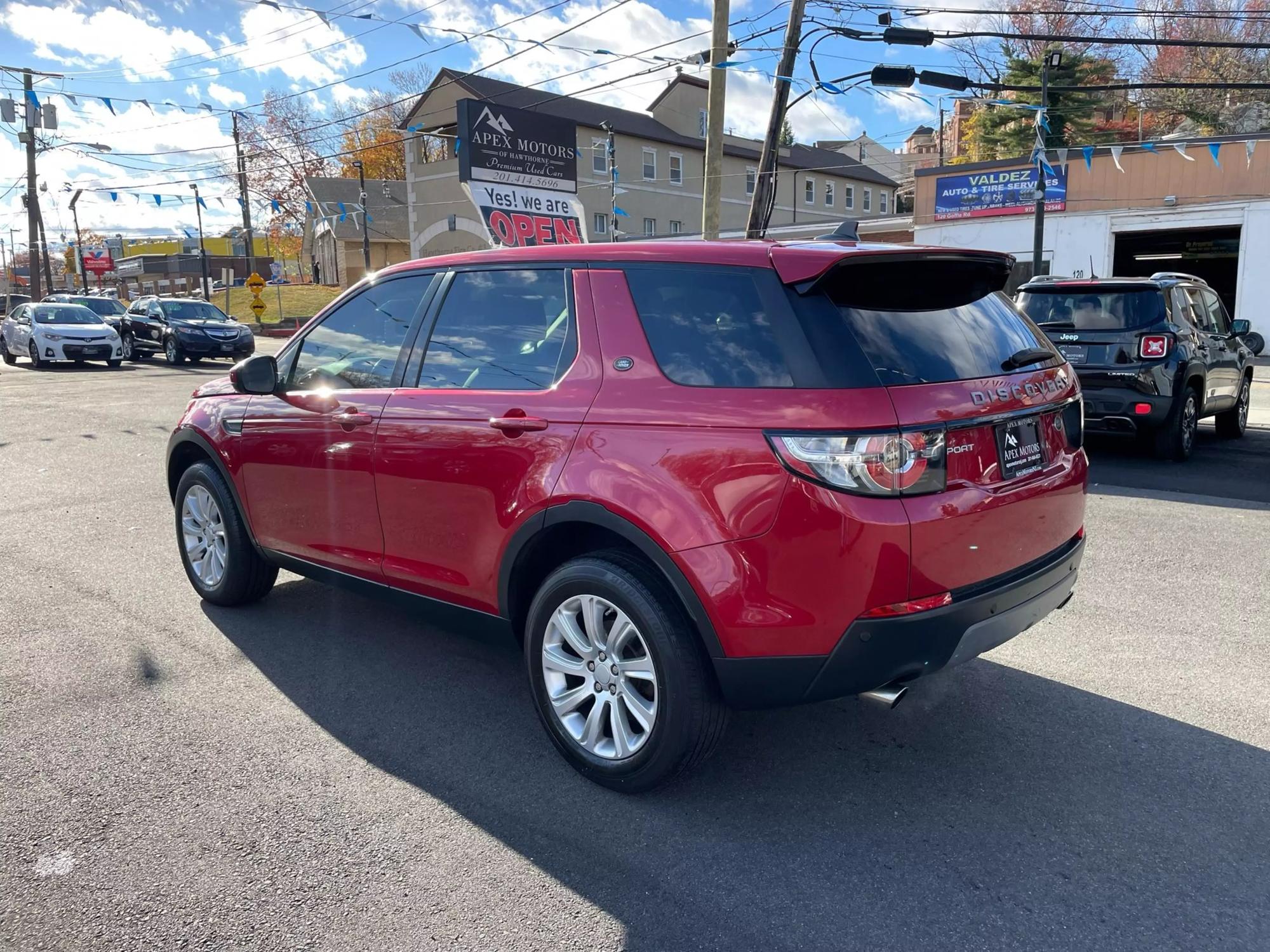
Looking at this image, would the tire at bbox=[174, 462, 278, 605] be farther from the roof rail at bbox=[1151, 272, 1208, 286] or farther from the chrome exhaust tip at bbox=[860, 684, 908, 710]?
the roof rail at bbox=[1151, 272, 1208, 286]

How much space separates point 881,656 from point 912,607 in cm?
17

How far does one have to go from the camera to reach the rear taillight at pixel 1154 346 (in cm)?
877

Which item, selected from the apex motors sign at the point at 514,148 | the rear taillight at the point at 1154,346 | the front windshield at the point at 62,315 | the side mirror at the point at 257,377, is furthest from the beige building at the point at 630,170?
the side mirror at the point at 257,377

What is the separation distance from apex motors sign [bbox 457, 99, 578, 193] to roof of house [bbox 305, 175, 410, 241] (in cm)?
3201

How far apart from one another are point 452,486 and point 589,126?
132 ft

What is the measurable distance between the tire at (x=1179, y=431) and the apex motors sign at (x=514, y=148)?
1392 cm

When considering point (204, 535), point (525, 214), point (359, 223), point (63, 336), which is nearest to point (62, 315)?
point (63, 336)

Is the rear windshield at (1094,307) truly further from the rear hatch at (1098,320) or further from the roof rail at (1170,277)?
the roof rail at (1170,277)

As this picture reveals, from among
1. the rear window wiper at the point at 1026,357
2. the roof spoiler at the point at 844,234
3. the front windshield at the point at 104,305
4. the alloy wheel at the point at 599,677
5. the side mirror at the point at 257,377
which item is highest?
the front windshield at the point at 104,305

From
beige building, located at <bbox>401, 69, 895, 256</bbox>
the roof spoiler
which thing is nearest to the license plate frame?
the roof spoiler

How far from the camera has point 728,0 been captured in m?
→ 14.6

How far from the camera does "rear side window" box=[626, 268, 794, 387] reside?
293cm

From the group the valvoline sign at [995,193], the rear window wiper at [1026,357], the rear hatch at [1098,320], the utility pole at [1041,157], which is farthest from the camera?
the valvoline sign at [995,193]

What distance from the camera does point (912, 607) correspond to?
281cm
